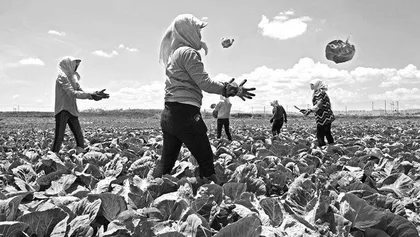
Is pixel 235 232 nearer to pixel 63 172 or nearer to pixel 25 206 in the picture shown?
pixel 25 206

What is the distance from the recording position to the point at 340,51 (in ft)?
21.9

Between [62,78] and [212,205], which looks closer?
[212,205]

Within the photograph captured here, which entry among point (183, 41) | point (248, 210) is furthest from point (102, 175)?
point (248, 210)

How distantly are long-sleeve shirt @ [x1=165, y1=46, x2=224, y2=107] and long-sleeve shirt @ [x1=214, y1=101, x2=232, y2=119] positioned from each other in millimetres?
6598

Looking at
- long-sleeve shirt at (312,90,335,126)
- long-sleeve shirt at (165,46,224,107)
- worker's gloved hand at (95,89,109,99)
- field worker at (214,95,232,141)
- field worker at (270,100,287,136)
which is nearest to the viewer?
long-sleeve shirt at (165,46,224,107)

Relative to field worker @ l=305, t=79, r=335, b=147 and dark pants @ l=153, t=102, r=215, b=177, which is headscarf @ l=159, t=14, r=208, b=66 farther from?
field worker @ l=305, t=79, r=335, b=147

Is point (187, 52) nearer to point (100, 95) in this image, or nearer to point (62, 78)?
point (100, 95)

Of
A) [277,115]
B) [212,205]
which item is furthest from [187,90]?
[277,115]

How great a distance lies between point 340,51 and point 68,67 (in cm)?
495

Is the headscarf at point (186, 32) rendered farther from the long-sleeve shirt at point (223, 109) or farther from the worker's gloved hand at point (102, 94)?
the long-sleeve shirt at point (223, 109)

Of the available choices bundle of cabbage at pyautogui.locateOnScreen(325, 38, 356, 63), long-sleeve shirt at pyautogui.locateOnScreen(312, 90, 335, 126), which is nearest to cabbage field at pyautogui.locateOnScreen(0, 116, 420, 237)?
bundle of cabbage at pyautogui.locateOnScreen(325, 38, 356, 63)

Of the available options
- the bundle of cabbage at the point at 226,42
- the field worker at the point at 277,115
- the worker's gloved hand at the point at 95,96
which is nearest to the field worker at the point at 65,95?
the worker's gloved hand at the point at 95,96

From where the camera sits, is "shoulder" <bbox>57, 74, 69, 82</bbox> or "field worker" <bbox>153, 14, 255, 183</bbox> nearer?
"field worker" <bbox>153, 14, 255, 183</bbox>

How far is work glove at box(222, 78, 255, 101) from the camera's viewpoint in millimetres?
3301
